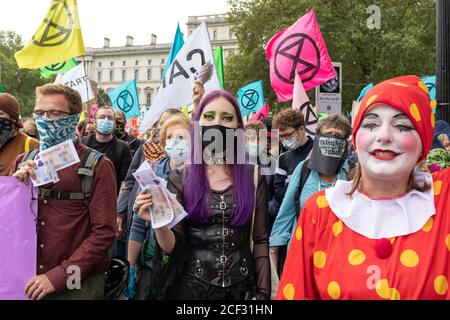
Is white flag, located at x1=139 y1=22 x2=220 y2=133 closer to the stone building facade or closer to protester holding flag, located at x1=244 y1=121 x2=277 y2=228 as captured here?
protester holding flag, located at x1=244 y1=121 x2=277 y2=228

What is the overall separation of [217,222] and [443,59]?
426cm

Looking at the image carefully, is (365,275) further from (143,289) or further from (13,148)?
(13,148)

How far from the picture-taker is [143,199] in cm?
249

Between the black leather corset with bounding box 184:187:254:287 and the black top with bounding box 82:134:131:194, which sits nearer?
the black leather corset with bounding box 184:187:254:287

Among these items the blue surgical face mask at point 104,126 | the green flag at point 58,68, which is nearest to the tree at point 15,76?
the green flag at point 58,68

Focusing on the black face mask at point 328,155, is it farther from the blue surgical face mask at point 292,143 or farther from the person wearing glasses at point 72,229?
the person wearing glasses at point 72,229

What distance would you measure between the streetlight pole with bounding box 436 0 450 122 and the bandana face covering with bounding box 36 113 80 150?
4.45 meters

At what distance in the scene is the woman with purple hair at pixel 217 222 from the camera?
2648mm

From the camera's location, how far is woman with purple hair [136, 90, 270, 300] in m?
2.65

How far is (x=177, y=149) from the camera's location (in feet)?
12.9

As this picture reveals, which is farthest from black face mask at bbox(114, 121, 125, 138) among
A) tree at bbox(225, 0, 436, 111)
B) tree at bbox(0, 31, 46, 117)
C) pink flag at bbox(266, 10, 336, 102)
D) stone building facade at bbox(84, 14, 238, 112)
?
stone building facade at bbox(84, 14, 238, 112)

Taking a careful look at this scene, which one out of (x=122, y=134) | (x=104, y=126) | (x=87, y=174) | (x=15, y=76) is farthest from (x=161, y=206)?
(x=15, y=76)

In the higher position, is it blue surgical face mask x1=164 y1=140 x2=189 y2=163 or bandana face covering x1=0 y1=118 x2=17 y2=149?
bandana face covering x1=0 y1=118 x2=17 y2=149

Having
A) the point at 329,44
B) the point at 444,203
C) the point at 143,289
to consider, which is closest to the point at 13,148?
the point at 143,289
